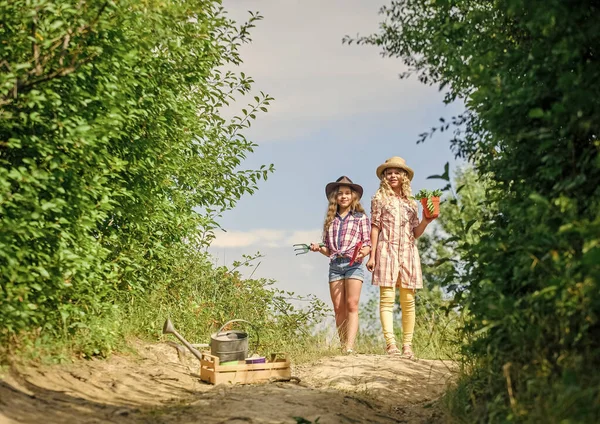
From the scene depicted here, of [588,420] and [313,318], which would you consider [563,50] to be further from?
[313,318]

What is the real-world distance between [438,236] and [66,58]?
41.3 feet

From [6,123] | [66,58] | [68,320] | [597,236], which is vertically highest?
[66,58]

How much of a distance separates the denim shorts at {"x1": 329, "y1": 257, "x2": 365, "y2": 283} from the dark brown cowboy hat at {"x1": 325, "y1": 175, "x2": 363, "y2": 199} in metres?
1.08

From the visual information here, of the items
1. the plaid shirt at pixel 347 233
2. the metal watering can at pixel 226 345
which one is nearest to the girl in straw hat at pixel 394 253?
the plaid shirt at pixel 347 233

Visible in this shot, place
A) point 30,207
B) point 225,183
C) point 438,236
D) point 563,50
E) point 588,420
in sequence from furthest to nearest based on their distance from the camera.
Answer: point 438,236 → point 225,183 → point 30,207 → point 563,50 → point 588,420

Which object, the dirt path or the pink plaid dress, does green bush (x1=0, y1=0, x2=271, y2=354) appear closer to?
the dirt path

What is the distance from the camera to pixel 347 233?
10.4 m

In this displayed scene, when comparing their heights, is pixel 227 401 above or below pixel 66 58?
below

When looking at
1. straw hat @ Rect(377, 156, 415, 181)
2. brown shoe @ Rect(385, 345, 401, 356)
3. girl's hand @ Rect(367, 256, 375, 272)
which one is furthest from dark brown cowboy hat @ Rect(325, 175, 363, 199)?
brown shoe @ Rect(385, 345, 401, 356)

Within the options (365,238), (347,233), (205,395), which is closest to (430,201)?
(365,238)

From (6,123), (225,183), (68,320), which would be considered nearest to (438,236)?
(225,183)

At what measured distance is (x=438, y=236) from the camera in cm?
1822

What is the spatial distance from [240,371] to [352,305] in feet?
7.91

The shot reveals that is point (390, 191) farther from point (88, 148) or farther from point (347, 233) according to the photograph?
point (88, 148)
